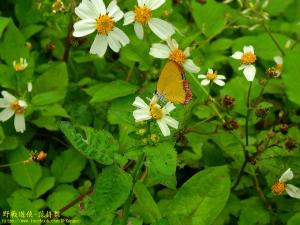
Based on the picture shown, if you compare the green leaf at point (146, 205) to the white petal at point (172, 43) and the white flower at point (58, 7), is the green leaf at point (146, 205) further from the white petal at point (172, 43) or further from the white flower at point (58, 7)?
the white flower at point (58, 7)

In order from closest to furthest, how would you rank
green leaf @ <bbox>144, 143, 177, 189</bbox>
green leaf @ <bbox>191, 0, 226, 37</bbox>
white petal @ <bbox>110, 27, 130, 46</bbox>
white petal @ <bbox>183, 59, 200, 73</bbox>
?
green leaf @ <bbox>144, 143, 177, 189</bbox>
white petal @ <bbox>110, 27, 130, 46</bbox>
white petal @ <bbox>183, 59, 200, 73</bbox>
green leaf @ <bbox>191, 0, 226, 37</bbox>

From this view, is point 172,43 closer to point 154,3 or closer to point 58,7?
point 154,3

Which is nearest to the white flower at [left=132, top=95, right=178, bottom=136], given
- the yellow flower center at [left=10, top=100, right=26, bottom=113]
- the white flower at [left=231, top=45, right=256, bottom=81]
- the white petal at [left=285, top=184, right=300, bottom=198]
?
the white flower at [left=231, top=45, right=256, bottom=81]

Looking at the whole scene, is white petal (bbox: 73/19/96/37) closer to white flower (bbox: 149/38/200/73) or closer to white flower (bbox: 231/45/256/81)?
white flower (bbox: 149/38/200/73)

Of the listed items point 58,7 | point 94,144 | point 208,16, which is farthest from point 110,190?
point 208,16

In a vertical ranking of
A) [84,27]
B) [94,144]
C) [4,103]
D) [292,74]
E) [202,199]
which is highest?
[84,27]

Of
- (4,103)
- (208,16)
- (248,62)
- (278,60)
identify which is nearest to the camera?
(248,62)

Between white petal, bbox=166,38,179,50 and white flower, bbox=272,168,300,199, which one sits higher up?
white petal, bbox=166,38,179,50
